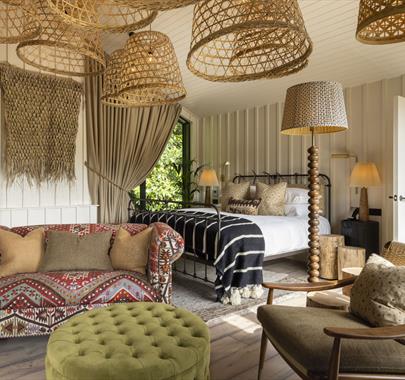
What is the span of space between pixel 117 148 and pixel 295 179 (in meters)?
2.61

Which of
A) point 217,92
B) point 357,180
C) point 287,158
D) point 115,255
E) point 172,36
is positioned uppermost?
point 172,36

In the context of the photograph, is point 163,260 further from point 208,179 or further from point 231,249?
point 208,179

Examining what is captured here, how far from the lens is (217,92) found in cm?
555

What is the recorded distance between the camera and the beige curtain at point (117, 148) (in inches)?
189

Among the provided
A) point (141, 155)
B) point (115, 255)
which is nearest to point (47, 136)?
point (141, 155)

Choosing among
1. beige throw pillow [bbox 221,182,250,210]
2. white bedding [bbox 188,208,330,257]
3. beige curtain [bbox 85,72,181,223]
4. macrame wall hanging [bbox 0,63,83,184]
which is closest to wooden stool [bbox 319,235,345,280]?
white bedding [bbox 188,208,330,257]

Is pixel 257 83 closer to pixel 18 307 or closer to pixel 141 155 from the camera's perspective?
pixel 141 155

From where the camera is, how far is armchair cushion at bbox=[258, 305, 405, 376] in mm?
1339

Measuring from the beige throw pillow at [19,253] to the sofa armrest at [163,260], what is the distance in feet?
2.84

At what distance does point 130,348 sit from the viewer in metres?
1.44

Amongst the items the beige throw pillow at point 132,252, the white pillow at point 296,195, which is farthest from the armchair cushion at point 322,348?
the white pillow at point 296,195

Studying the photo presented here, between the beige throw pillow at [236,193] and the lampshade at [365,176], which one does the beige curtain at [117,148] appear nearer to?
the beige throw pillow at [236,193]

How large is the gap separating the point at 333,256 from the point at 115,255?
8.19 feet

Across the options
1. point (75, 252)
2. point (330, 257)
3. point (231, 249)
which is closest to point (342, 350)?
point (231, 249)
